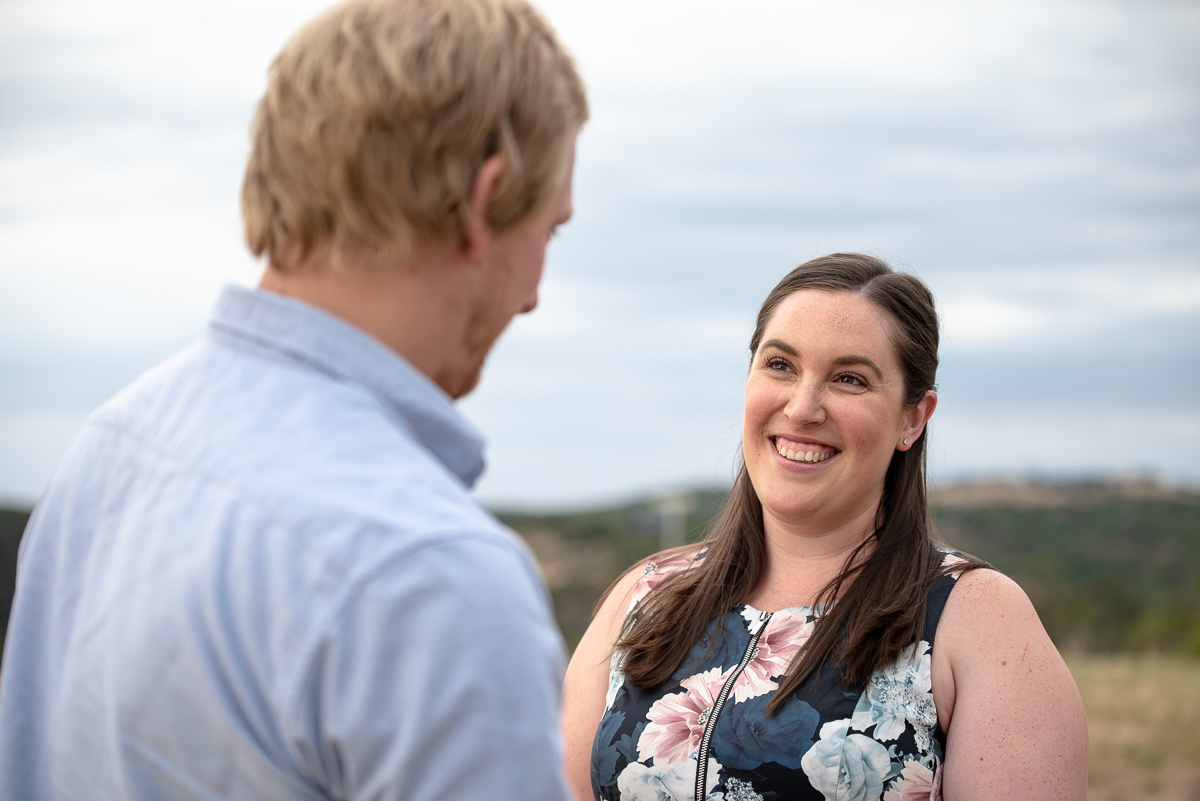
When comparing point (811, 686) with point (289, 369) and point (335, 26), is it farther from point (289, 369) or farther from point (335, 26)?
point (335, 26)

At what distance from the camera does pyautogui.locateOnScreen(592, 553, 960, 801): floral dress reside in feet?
7.74

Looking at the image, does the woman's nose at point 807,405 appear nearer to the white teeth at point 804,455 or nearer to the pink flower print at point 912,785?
the white teeth at point 804,455

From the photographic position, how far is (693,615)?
285 centimetres

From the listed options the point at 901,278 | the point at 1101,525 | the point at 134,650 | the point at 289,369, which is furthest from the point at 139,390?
the point at 1101,525

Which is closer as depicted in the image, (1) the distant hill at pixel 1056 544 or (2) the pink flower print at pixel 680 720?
(2) the pink flower print at pixel 680 720

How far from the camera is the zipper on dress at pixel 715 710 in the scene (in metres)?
2.49

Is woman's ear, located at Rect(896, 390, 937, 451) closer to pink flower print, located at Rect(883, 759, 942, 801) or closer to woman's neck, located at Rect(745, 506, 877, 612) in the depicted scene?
woman's neck, located at Rect(745, 506, 877, 612)

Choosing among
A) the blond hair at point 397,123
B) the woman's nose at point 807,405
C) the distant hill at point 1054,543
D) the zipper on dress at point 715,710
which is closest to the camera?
the blond hair at point 397,123

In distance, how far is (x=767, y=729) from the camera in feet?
8.09

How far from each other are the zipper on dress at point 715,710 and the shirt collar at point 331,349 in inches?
61.1

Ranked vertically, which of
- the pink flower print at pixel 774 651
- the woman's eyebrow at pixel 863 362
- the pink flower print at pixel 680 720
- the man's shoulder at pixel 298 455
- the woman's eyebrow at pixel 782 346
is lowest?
the pink flower print at pixel 680 720

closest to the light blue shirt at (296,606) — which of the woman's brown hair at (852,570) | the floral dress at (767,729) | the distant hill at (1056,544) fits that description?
the floral dress at (767,729)

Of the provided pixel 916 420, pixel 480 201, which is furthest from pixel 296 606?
pixel 916 420

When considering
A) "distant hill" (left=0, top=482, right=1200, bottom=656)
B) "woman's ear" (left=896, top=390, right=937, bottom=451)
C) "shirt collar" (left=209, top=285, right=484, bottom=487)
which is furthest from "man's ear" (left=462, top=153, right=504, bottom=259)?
"distant hill" (left=0, top=482, right=1200, bottom=656)
